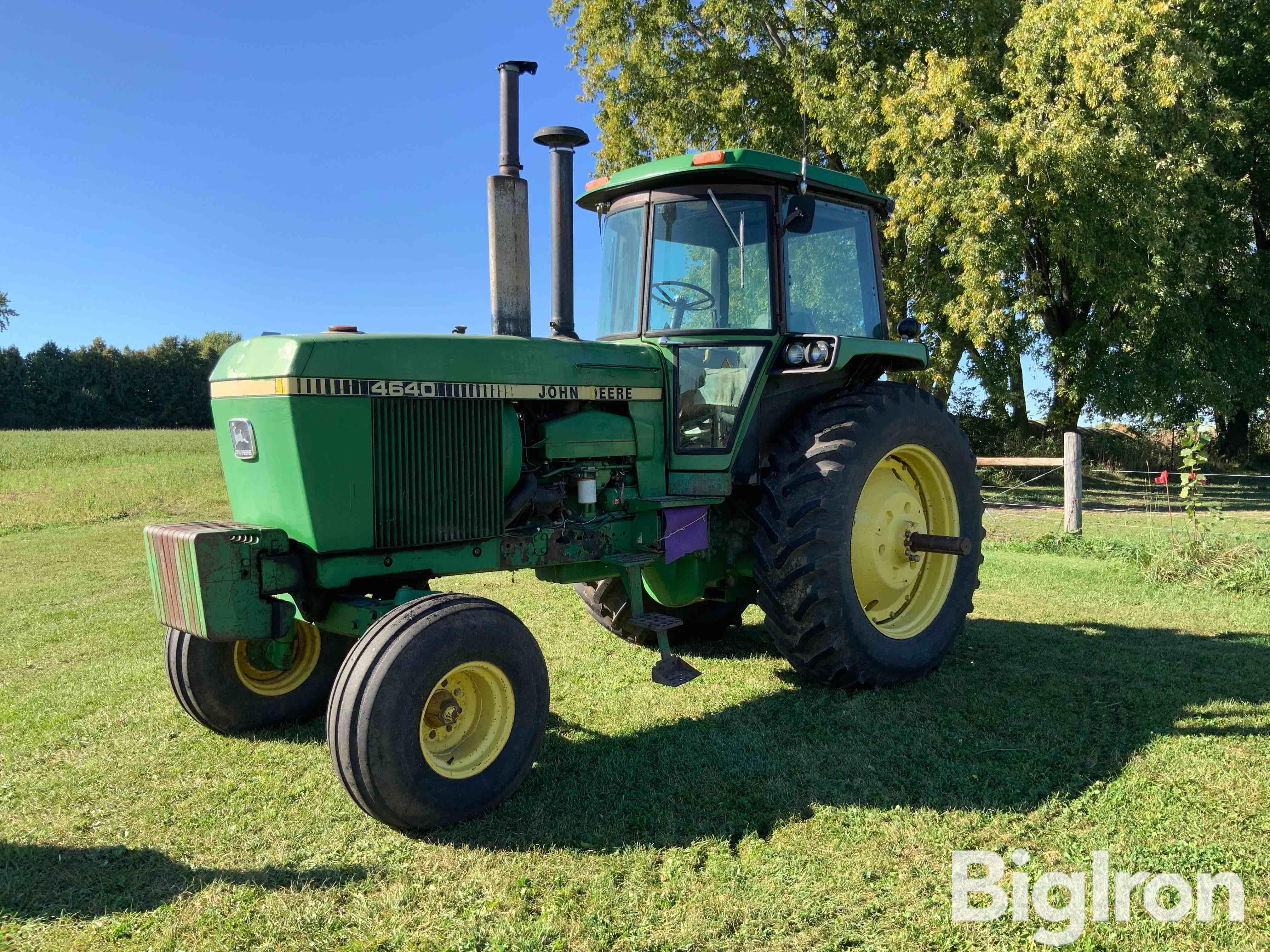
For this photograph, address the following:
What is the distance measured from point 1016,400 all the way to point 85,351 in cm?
5335

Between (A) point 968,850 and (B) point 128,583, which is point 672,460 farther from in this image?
(B) point 128,583

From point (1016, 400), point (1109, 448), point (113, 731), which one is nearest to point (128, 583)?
point (113, 731)

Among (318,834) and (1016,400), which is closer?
(318,834)

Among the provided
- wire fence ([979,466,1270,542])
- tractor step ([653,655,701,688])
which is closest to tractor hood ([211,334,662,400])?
tractor step ([653,655,701,688])

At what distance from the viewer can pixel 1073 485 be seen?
32.2ft

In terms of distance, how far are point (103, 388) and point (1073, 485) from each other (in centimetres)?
5593

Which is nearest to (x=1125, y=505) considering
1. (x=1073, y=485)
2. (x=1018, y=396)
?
(x=1018, y=396)

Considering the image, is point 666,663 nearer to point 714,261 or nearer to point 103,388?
point 714,261

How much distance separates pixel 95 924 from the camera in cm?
266

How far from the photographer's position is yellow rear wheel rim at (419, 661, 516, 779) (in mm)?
3312

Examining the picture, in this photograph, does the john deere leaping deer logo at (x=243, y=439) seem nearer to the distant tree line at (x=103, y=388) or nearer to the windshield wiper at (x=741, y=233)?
the windshield wiper at (x=741, y=233)

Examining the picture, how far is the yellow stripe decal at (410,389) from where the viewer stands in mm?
3426

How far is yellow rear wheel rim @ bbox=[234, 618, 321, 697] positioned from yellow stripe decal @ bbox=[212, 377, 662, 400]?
109cm
